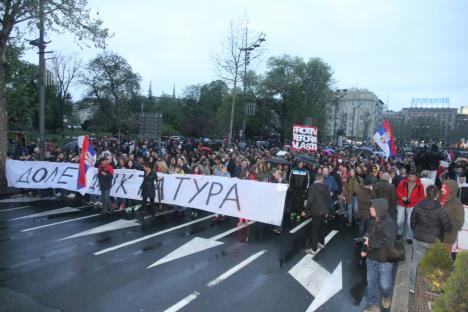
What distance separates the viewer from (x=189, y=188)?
11.5 m

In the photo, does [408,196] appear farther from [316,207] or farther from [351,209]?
[316,207]

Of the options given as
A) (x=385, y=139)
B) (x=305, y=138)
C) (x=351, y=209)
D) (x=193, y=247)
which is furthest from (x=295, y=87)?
(x=193, y=247)

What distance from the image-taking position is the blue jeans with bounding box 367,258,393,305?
5379mm

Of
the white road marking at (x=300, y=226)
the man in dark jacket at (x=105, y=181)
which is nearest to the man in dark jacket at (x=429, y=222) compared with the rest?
the white road marking at (x=300, y=226)

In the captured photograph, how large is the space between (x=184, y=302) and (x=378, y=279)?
9.32 feet

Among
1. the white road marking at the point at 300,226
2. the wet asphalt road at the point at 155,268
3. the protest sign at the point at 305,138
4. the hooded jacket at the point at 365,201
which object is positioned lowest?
the wet asphalt road at the point at 155,268

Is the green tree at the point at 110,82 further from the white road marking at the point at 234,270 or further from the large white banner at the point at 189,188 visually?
the white road marking at the point at 234,270

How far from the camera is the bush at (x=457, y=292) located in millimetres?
3492

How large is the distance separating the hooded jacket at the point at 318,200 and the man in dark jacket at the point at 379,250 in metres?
2.74

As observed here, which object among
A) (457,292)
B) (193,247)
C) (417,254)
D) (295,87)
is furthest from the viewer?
(295,87)

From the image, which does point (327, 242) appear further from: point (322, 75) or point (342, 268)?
point (322, 75)

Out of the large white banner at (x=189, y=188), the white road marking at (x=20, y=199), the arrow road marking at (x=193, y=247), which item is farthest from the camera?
the white road marking at (x=20, y=199)

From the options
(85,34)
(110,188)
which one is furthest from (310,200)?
(85,34)

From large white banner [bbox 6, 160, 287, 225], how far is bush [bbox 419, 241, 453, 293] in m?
4.60
